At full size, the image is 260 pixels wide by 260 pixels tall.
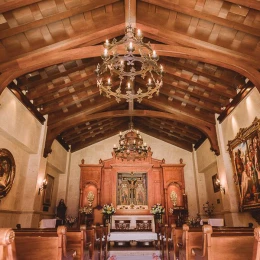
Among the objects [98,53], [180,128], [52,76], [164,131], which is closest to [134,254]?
[180,128]

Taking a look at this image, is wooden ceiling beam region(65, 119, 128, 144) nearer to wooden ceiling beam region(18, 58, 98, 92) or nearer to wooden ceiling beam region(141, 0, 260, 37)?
wooden ceiling beam region(18, 58, 98, 92)

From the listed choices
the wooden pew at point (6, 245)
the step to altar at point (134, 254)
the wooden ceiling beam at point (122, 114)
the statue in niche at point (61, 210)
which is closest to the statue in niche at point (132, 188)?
the statue in niche at point (61, 210)

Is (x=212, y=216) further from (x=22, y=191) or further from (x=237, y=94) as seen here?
(x=22, y=191)

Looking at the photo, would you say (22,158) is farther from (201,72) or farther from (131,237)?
(201,72)

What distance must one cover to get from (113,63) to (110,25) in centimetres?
258

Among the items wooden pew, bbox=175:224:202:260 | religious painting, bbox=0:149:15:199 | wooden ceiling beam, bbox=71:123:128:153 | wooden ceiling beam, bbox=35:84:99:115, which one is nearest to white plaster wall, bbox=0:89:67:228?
religious painting, bbox=0:149:15:199

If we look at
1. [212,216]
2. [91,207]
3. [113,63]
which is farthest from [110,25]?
[212,216]

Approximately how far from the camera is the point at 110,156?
13758mm

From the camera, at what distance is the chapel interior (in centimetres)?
558

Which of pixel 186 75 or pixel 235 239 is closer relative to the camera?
pixel 235 239

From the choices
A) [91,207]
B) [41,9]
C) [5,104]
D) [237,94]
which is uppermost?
[41,9]

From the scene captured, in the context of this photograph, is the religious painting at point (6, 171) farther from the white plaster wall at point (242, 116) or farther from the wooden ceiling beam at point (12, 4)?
the white plaster wall at point (242, 116)

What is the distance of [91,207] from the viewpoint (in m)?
12.1

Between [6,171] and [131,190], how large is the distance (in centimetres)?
690
